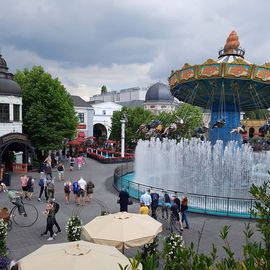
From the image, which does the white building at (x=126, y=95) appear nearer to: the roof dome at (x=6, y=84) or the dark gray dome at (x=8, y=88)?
the roof dome at (x=6, y=84)

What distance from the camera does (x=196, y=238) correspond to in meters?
12.4

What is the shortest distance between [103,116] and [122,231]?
5977 cm

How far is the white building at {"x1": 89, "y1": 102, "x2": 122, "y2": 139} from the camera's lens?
→ 219 feet

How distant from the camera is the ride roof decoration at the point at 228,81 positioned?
1830cm

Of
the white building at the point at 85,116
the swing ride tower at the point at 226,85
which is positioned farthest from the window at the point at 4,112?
the white building at the point at 85,116

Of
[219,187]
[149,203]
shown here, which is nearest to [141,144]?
[219,187]

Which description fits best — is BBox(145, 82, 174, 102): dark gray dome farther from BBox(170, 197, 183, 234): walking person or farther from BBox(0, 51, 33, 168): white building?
BBox(170, 197, 183, 234): walking person

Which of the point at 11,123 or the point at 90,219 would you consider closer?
the point at 90,219

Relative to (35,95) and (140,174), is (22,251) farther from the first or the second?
(35,95)

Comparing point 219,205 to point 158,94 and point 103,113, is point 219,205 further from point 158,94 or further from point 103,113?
point 158,94

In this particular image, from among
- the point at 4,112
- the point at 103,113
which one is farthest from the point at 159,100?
the point at 4,112

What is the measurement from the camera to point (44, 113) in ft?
100

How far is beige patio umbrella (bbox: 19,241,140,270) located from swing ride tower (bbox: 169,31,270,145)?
14.8 meters

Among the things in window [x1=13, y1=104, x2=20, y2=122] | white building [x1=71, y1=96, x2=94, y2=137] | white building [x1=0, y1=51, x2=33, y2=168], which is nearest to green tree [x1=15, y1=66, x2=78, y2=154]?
window [x1=13, y1=104, x2=20, y2=122]
